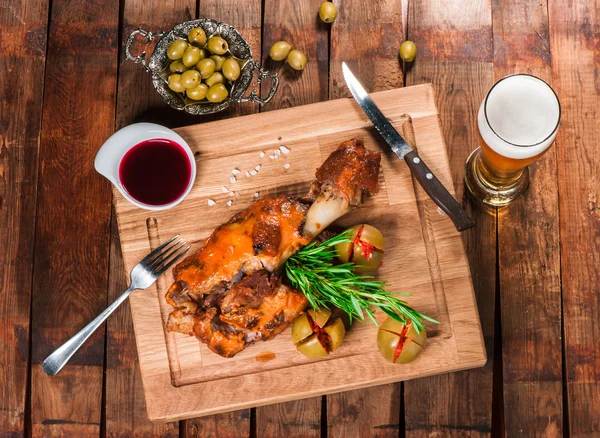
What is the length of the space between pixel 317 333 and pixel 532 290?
3.13ft

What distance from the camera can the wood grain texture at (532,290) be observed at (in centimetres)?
247

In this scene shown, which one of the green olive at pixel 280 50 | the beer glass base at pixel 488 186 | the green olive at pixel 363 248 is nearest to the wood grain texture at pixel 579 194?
the beer glass base at pixel 488 186

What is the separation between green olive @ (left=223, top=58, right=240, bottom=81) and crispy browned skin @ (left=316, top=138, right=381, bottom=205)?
1.67 ft

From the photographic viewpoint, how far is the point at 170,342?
2348 millimetres

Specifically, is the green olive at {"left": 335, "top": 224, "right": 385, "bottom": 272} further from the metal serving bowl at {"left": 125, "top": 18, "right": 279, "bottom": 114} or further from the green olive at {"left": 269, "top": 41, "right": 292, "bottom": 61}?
the green olive at {"left": 269, "top": 41, "right": 292, "bottom": 61}

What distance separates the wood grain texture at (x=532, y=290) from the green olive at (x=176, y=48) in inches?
50.9

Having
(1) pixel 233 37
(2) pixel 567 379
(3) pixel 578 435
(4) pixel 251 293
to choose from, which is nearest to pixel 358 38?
(1) pixel 233 37

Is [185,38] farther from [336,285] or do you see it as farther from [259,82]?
[336,285]

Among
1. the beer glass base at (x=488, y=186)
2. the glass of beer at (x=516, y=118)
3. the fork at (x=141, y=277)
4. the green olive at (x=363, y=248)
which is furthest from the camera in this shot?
the beer glass base at (x=488, y=186)

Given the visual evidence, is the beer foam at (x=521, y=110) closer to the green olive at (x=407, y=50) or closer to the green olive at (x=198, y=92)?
the green olive at (x=407, y=50)

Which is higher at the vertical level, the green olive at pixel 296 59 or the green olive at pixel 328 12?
the green olive at pixel 328 12

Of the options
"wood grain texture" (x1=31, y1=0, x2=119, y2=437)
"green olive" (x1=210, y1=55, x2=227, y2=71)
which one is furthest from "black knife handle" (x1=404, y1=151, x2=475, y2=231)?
"wood grain texture" (x1=31, y1=0, x2=119, y2=437)

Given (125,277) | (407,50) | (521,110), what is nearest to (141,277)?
(125,277)

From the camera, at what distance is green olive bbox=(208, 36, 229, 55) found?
2.34 metres
